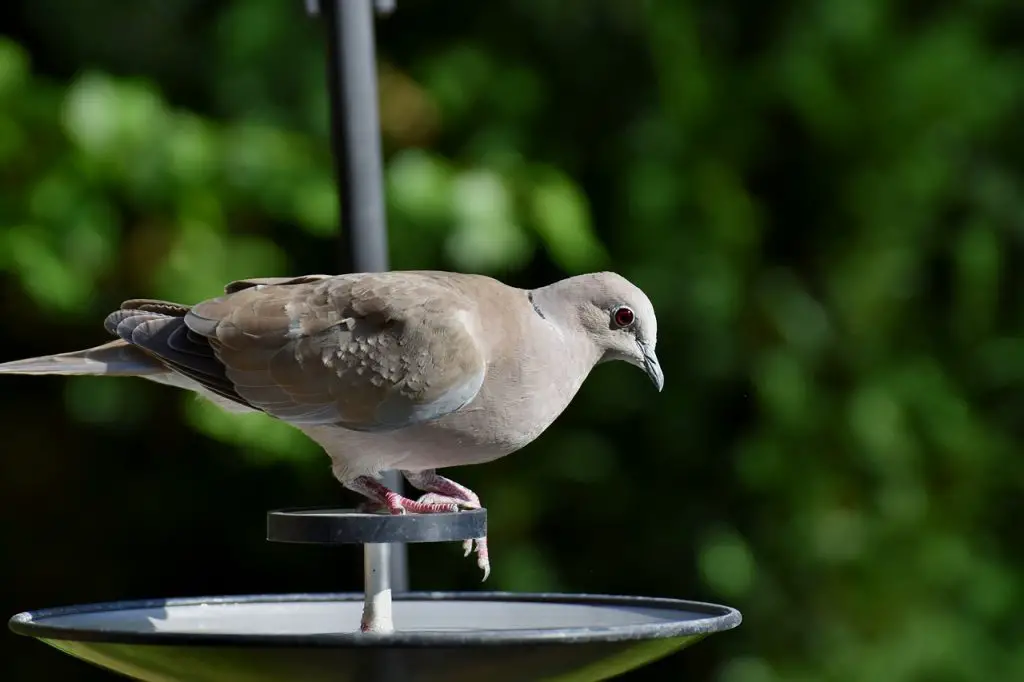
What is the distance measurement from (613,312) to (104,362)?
781 millimetres

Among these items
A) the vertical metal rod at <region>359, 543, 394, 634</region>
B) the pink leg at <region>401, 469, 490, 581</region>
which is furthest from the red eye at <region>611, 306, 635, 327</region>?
the vertical metal rod at <region>359, 543, 394, 634</region>

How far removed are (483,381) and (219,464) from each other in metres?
1.92

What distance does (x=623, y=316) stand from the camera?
1979 mm

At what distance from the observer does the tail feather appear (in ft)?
6.72

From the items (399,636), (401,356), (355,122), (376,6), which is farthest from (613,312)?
(399,636)

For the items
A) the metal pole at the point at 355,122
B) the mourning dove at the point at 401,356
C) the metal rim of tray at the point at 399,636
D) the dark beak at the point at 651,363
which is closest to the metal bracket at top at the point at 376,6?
the metal pole at the point at 355,122

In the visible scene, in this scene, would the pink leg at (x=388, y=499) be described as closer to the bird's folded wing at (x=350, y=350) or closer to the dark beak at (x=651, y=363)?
the bird's folded wing at (x=350, y=350)

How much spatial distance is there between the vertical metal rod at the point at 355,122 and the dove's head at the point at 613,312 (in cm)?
29

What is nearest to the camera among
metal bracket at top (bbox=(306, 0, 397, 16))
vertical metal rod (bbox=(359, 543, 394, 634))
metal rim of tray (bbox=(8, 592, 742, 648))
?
metal rim of tray (bbox=(8, 592, 742, 648))

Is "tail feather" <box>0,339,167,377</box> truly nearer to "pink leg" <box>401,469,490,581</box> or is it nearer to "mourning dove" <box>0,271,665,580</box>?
"mourning dove" <box>0,271,665,580</box>

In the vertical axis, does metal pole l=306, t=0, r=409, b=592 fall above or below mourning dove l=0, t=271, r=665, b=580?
above

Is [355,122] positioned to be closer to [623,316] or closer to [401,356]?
[401,356]

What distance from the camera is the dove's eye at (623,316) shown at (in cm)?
197

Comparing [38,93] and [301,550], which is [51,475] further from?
[38,93]
